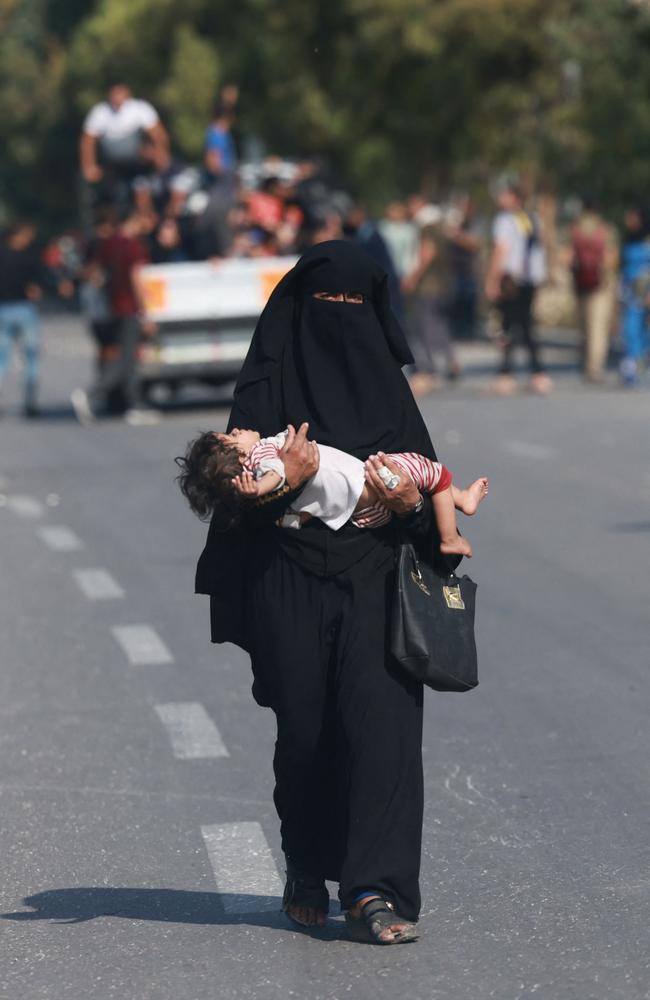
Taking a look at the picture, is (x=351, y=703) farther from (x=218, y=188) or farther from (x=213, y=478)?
(x=218, y=188)

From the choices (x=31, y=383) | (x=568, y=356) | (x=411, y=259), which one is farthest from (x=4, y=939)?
(x=568, y=356)

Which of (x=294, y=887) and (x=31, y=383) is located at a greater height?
(x=294, y=887)

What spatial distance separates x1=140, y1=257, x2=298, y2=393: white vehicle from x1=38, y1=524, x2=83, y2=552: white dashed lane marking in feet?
25.8

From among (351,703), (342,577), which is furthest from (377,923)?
(342,577)

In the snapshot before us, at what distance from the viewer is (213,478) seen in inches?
196

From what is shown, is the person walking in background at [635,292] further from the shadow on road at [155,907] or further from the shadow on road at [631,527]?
the shadow on road at [155,907]

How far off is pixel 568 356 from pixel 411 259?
5.14 meters

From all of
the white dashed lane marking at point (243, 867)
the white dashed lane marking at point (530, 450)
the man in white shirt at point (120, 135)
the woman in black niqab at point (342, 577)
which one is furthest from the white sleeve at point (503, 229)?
the woman in black niqab at point (342, 577)

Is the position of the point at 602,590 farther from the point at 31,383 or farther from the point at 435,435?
the point at 31,383

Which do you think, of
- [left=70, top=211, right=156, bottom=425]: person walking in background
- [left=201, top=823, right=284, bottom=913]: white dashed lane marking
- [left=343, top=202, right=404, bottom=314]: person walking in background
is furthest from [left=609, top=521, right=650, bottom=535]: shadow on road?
[left=70, top=211, right=156, bottom=425]: person walking in background

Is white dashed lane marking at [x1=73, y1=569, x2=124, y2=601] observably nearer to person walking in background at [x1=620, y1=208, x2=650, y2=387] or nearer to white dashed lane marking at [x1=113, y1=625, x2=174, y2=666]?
white dashed lane marking at [x1=113, y1=625, x2=174, y2=666]

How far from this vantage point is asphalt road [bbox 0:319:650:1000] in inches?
200

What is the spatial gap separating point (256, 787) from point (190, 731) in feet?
2.91

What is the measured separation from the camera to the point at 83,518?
14.2m
